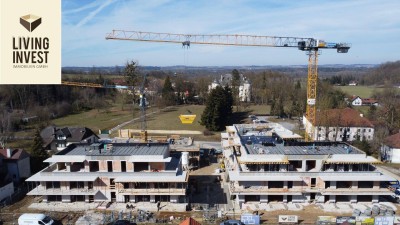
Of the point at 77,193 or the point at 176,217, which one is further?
the point at 77,193

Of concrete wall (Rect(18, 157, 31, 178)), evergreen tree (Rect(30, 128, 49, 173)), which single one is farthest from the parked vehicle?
evergreen tree (Rect(30, 128, 49, 173))

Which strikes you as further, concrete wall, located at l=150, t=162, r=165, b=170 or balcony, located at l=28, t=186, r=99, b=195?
concrete wall, located at l=150, t=162, r=165, b=170

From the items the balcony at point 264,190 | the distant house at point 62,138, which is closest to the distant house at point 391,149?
the balcony at point 264,190

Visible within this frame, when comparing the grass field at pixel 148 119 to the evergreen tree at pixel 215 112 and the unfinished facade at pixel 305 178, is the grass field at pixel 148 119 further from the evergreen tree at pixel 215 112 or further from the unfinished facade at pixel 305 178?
the unfinished facade at pixel 305 178

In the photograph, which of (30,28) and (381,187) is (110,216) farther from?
(381,187)

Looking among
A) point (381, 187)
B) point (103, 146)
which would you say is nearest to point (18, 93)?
point (103, 146)

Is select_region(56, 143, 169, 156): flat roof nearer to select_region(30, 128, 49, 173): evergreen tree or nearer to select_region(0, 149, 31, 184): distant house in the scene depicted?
select_region(0, 149, 31, 184): distant house
